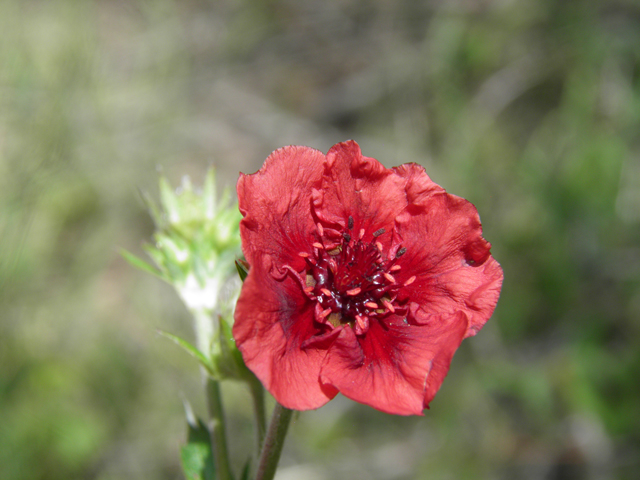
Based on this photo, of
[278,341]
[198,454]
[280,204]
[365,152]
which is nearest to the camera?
[278,341]

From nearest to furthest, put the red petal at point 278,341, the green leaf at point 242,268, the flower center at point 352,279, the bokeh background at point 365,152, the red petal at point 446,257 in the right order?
the red petal at point 278,341 → the green leaf at point 242,268 → the red petal at point 446,257 → the flower center at point 352,279 → the bokeh background at point 365,152

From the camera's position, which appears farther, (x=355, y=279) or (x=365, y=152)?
(x=365, y=152)

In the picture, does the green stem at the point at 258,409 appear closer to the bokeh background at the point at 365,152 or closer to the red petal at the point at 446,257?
the red petal at the point at 446,257

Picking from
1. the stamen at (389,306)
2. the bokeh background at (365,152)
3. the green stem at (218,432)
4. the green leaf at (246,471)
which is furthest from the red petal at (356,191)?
the bokeh background at (365,152)

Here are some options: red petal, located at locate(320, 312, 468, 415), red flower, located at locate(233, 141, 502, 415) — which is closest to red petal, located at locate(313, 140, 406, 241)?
red flower, located at locate(233, 141, 502, 415)

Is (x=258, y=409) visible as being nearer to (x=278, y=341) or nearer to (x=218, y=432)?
(x=218, y=432)

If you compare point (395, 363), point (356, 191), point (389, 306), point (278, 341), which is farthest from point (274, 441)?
point (356, 191)

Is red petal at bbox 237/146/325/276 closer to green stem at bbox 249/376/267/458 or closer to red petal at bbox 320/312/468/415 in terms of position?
red petal at bbox 320/312/468/415
